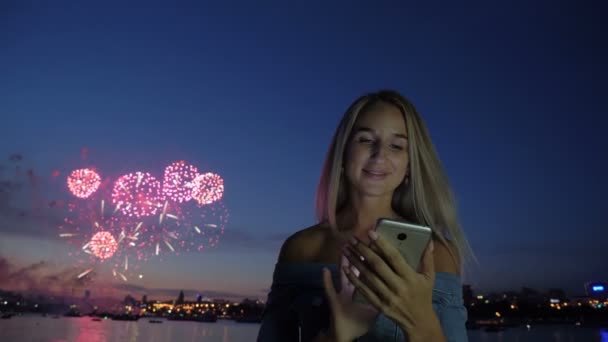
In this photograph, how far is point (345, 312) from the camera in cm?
213

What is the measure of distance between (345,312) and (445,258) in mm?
692

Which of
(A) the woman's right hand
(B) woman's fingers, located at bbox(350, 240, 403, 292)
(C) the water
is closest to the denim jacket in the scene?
(A) the woman's right hand

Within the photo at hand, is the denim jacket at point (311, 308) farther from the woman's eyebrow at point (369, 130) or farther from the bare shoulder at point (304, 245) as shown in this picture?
the woman's eyebrow at point (369, 130)

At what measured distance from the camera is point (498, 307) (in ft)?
633

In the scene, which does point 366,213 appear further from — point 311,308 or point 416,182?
point 311,308

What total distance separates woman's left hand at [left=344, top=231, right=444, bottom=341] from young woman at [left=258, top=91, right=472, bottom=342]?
27 centimetres

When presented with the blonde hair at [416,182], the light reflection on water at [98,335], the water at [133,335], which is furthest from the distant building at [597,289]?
the blonde hair at [416,182]

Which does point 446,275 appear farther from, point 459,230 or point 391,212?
point 391,212

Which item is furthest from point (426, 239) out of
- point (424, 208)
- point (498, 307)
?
point (498, 307)

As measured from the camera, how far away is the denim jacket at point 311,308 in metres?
2.42

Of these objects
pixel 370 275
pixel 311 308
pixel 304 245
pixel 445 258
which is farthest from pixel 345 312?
pixel 304 245

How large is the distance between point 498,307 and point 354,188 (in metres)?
207

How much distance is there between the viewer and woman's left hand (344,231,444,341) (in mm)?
1799

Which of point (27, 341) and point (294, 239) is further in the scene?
point (27, 341)
